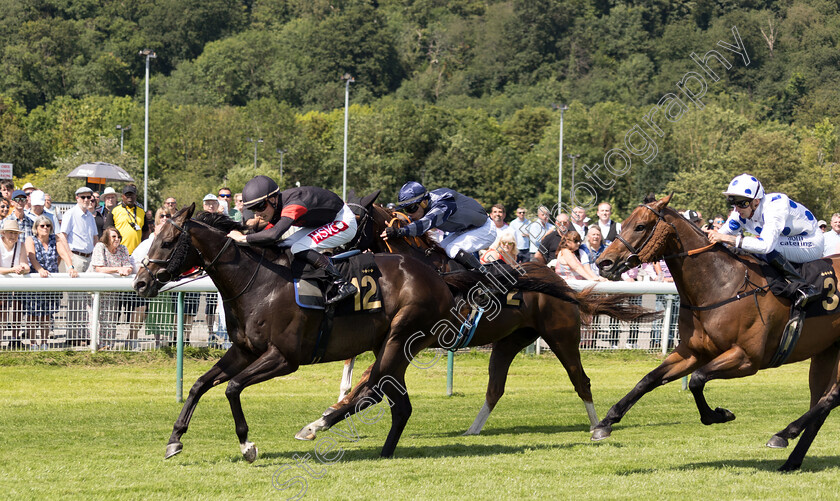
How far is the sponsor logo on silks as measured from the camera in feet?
25.0

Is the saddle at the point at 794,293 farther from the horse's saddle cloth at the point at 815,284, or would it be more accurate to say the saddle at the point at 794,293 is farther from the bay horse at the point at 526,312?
the bay horse at the point at 526,312

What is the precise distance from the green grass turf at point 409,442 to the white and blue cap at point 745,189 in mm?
1965

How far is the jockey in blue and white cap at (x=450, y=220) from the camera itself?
8.67 metres

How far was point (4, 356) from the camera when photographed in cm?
1083

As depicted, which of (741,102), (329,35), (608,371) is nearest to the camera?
(608,371)

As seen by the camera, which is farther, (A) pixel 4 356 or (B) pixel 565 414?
(A) pixel 4 356

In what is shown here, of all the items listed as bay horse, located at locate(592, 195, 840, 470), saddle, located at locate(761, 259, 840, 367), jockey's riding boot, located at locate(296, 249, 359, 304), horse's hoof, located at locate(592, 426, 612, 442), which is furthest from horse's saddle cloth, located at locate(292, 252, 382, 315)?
saddle, located at locate(761, 259, 840, 367)

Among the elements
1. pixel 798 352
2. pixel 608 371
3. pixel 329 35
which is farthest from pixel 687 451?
pixel 329 35

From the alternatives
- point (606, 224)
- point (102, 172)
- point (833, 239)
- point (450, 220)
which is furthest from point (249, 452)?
point (102, 172)

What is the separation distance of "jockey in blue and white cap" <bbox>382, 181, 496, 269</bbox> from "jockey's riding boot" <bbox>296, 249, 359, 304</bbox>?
4.11 feet

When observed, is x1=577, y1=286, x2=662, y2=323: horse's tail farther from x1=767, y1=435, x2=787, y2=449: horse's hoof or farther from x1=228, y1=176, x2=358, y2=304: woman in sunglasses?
x1=228, y1=176, x2=358, y2=304: woman in sunglasses

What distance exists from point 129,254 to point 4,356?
2014 mm

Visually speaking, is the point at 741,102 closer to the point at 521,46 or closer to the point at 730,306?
the point at 521,46

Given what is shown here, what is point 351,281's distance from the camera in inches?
295
